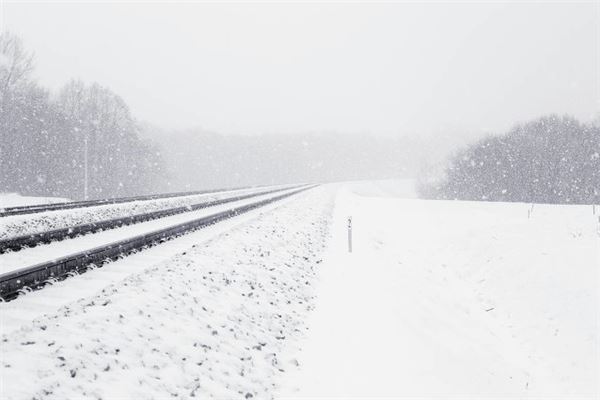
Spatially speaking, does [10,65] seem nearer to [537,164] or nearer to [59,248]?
[59,248]

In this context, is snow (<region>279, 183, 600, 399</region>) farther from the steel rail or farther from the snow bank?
the steel rail

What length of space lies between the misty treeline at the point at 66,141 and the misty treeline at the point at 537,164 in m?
52.4

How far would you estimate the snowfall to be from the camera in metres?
5.14

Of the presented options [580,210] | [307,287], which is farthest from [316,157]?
[307,287]

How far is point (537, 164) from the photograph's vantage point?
196ft

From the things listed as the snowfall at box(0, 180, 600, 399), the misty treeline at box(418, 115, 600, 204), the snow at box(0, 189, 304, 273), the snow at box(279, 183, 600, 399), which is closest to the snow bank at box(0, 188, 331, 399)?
the snowfall at box(0, 180, 600, 399)

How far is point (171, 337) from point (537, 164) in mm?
65620

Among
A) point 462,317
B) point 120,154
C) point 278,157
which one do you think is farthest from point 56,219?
point 278,157

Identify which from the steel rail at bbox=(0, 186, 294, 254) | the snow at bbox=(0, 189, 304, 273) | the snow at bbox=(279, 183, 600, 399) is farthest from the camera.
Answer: the steel rail at bbox=(0, 186, 294, 254)

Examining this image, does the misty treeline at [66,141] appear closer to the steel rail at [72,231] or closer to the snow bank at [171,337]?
the steel rail at [72,231]

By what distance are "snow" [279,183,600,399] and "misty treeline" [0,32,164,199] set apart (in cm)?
3584

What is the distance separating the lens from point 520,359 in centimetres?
1050

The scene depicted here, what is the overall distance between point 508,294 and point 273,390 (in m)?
11.2

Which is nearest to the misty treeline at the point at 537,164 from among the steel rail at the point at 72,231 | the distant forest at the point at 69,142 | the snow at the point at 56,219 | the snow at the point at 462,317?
the snow at the point at 462,317
